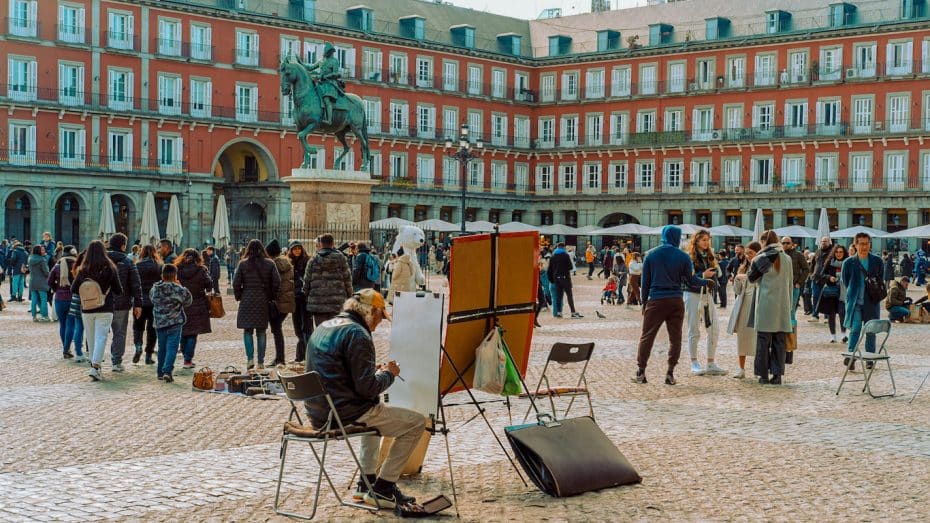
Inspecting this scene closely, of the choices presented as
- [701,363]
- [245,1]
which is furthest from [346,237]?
[245,1]

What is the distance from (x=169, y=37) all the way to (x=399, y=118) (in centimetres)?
1361

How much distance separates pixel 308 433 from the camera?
6.65 m

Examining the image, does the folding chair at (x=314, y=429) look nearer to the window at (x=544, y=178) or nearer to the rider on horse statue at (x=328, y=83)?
the rider on horse statue at (x=328, y=83)

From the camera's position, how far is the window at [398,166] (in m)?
62.0

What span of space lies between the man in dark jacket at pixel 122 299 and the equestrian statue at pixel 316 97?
12.3 m

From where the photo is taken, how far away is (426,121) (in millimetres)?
63156

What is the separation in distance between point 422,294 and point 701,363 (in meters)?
8.50

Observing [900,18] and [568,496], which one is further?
[900,18]

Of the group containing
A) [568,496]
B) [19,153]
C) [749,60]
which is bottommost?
[568,496]

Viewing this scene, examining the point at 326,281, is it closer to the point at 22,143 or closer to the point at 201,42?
the point at 22,143

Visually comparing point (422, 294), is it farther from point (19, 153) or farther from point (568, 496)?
point (19, 153)

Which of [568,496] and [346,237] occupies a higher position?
[346,237]

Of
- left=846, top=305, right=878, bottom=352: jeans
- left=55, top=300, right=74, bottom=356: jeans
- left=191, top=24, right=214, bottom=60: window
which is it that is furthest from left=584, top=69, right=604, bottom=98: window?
left=55, top=300, right=74, bottom=356: jeans

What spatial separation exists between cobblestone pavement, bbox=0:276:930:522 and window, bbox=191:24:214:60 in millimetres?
43008
